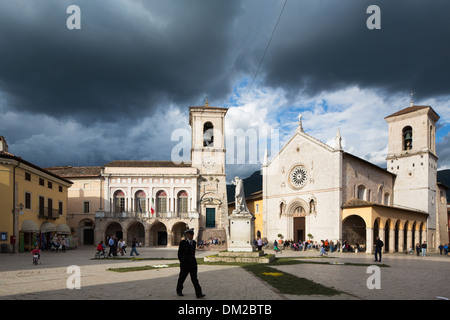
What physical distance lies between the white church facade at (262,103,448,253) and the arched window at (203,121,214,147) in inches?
346

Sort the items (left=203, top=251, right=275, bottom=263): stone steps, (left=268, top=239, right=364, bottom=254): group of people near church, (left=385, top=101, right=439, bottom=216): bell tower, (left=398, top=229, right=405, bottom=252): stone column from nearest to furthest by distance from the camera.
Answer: (left=203, top=251, right=275, bottom=263): stone steps, (left=268, top=239, right=364, bottom=254): group of people near church, (left=398, top=229, right=405, bottom=252): stone column, (left=385, top=101, right=439, bottom=216): bell tower

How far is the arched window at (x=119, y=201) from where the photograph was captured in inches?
1797

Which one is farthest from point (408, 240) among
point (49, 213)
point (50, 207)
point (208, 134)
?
point (50, 207)

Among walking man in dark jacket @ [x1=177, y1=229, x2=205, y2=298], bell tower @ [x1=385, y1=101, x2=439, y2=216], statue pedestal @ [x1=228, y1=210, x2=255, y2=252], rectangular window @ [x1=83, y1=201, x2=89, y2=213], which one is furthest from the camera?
rectangular window @ [x1=83, y1=201, x2=89, y2=213]

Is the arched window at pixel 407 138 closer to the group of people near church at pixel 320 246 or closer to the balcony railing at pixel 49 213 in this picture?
the group of people near church at pixel 320 246

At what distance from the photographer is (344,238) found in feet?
124

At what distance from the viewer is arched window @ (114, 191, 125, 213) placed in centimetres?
4566

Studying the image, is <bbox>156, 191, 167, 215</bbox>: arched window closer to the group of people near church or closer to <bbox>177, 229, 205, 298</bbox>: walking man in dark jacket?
the group of people near church

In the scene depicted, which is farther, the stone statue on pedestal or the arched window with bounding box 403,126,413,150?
the arched window with bounding box 403,126,413,150

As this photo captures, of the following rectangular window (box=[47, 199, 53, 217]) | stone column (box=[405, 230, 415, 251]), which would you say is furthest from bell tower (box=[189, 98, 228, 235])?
stone column (box=[405, 230, 415, 251])

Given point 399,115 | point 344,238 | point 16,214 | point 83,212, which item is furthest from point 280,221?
point 16,214

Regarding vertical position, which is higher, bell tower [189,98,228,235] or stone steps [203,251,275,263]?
bell tower [189,98,228,235]

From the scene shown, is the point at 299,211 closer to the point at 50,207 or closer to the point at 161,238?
the point at 161,238

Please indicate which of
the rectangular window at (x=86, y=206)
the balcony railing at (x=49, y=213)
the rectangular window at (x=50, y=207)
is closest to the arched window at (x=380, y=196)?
the rectangular window at (x=86, y=206)
